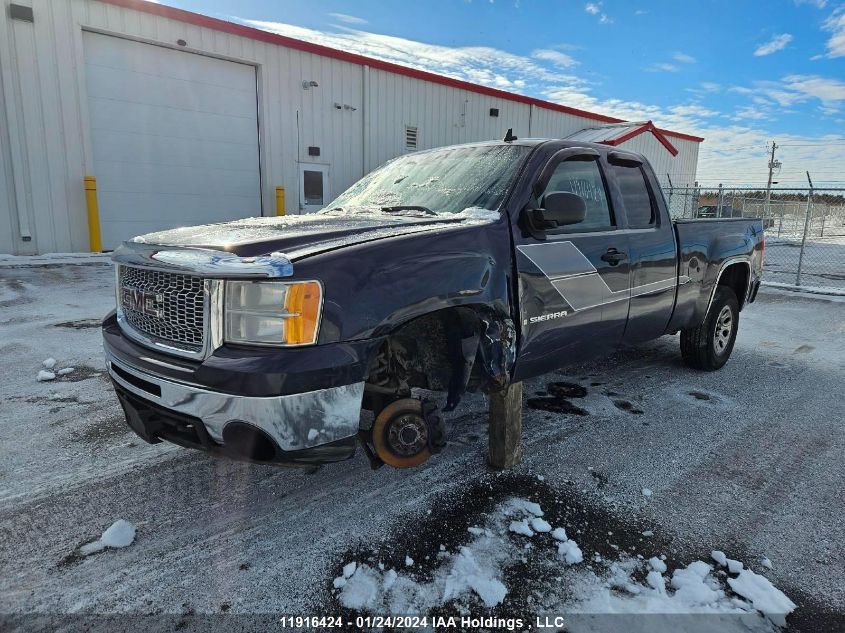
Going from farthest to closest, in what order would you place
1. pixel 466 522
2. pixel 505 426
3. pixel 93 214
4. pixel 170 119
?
pixel 170 119 < pixel 93 214 < pixel 505 426 < pixel 466 522

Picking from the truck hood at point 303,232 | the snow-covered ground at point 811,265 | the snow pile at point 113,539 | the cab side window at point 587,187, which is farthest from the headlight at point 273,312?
the snow-covered ground at point 811,265


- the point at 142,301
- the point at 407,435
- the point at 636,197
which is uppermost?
the point at 636,197

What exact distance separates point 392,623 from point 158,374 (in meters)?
1.34

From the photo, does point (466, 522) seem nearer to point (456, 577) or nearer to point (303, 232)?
point (456, 577)

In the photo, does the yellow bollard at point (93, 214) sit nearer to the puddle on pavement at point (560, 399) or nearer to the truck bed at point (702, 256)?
the puddle on pavement at point (560, 399)

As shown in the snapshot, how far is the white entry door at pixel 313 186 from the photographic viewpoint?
1457cm

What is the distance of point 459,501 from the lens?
2.74 m

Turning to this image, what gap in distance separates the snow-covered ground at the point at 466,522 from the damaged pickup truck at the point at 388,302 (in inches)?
17.7

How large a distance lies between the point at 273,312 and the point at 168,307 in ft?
1.87

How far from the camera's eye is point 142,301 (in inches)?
97.3

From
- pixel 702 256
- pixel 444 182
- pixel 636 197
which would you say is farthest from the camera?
pixel 702 256

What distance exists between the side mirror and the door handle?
57 cm

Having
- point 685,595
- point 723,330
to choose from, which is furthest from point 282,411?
point 723,330

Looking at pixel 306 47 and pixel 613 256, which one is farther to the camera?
pixel 306 47
